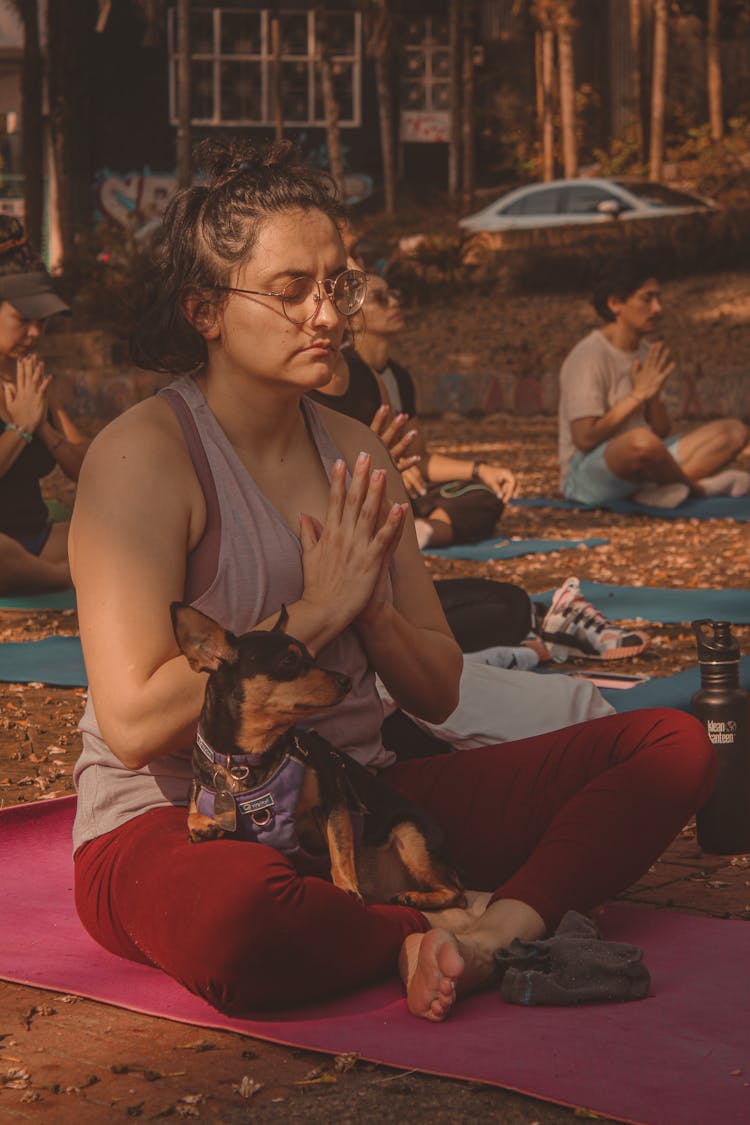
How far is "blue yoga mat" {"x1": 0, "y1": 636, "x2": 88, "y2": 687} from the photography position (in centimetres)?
615

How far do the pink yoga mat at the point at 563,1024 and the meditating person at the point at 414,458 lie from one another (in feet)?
9.15

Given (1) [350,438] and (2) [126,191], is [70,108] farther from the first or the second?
(1) [350,438]

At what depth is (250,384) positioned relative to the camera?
3.22 meters

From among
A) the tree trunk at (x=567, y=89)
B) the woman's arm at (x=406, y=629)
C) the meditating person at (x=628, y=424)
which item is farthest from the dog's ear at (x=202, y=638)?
the tree trunk at (x=567, y=89)

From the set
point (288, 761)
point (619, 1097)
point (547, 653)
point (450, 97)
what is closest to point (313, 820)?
point (288, 761)

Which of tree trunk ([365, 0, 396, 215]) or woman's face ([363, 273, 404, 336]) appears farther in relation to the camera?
tree trunk ([365, 0, 396, 215])

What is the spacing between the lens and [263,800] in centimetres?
288

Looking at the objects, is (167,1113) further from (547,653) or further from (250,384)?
(547,653)

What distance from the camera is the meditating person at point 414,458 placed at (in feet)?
23.7

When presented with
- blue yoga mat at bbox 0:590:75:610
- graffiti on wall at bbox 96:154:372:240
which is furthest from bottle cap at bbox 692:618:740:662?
graffiti on wall at bbox 96:154:372:240

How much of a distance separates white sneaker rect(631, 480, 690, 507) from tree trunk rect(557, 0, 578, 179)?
16754 mm

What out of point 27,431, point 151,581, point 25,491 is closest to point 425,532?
point 25,491

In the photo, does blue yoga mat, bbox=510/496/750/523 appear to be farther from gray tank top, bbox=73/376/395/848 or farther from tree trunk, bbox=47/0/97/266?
tree trunk, bbox=47/0/97/266

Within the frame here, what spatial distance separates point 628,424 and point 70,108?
19.4 meters
